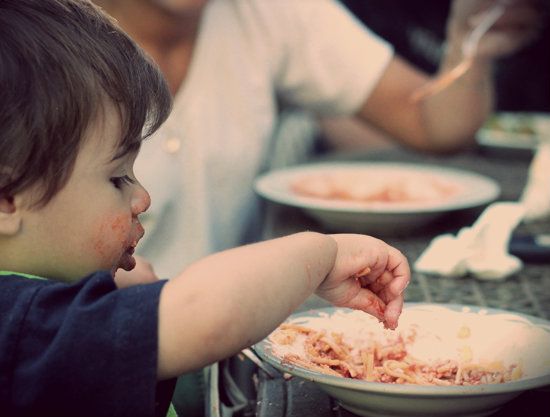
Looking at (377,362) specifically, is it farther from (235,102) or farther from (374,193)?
(235,102)

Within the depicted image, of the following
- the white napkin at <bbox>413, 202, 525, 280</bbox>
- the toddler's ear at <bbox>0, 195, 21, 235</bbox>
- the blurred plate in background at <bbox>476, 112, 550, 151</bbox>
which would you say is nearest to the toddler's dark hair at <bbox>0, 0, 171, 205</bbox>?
the toddler's ear at <bbox>0, 195, 21, 235</bbox>

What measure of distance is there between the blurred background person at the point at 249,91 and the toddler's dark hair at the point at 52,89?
3.55ft

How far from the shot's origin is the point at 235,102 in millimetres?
2309

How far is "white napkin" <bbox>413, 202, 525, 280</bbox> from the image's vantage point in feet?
4.58

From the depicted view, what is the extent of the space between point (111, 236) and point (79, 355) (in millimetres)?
214

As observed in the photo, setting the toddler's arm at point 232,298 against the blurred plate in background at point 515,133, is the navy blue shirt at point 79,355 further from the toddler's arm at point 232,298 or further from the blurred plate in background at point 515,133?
the blurred plate in background at point 515,133

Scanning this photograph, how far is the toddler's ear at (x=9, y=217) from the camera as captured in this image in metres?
0.89

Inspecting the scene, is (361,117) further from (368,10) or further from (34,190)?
(34,190)

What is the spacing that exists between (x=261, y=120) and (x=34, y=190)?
1.50 meters

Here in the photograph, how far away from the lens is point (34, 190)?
0.89 m

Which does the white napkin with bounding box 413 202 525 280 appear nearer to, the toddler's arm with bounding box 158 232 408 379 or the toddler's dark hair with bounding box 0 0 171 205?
the toddler's arm with bounding box 158 232 408 379

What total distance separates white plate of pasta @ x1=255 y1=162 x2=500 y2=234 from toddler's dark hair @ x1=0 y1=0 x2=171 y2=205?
76 centimetres

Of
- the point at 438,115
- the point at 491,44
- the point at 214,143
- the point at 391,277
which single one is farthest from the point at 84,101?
the point at 438,115

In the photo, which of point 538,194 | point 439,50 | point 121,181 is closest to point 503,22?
point 538,194
